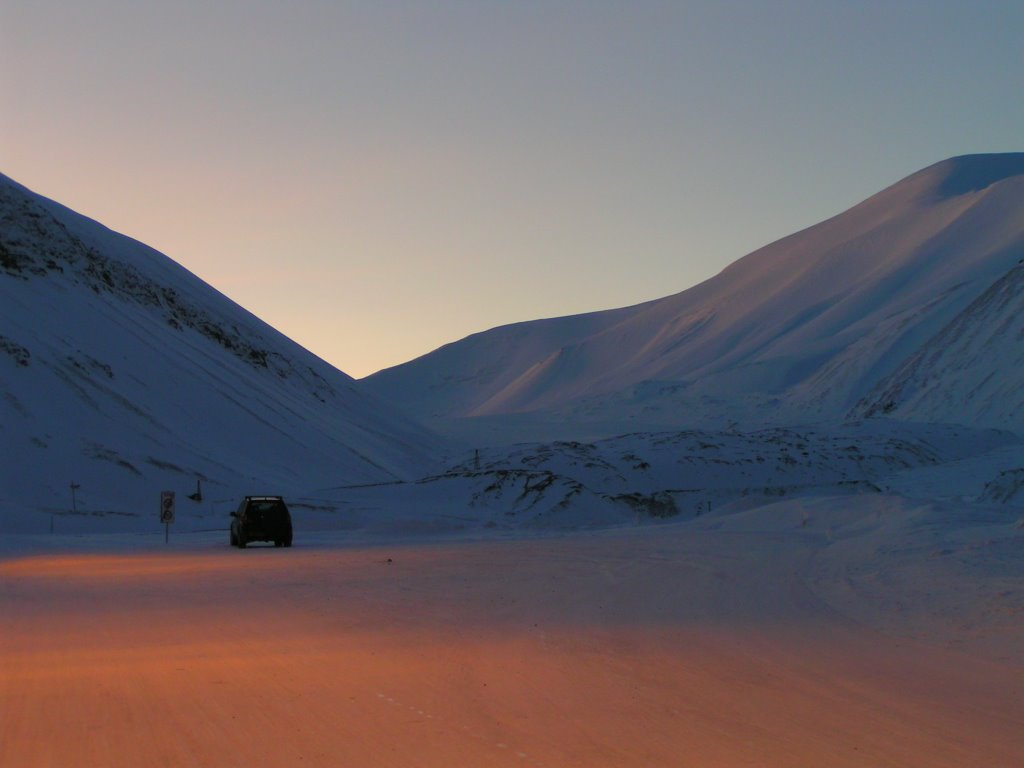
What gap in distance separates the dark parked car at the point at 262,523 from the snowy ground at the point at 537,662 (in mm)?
7135

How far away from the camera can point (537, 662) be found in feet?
30.8

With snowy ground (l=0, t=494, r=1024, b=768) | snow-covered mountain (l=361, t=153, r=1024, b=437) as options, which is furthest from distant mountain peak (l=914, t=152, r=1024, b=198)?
snowy ground (l=0, t=494, r=1024, b=768)

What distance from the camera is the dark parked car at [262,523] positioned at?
26844 mm

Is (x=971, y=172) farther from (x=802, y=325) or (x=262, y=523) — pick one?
(x=262, y=523)

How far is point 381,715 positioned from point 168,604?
7.64m

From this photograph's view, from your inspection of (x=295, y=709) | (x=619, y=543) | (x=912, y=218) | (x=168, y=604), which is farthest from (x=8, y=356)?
(x=912, y=218)

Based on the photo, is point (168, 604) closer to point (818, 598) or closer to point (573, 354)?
point (818, 598)

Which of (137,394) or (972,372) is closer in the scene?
(137,394)

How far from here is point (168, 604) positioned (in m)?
14.4

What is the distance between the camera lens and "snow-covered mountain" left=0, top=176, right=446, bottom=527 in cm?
4516

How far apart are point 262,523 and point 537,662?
18545 mm

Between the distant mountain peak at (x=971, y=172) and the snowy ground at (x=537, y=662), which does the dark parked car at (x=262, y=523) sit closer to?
the snowy ground at (x=537, y=662)

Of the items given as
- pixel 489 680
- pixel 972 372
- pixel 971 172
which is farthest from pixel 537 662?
pixel 971 172

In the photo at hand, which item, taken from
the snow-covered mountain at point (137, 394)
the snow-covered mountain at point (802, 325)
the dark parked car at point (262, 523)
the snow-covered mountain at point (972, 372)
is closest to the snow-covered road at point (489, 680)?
the dark parked car at point (262, 523)
